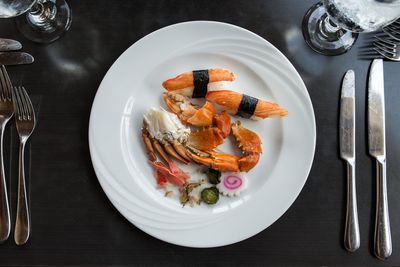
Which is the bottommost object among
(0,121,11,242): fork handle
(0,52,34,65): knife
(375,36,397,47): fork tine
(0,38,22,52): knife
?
(0,121,11,242): fork handle

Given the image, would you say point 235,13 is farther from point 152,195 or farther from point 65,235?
point 65,235

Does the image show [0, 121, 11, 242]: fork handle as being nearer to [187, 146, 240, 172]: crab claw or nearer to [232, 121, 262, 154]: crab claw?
[187, 146, 240, 172]: crab claw

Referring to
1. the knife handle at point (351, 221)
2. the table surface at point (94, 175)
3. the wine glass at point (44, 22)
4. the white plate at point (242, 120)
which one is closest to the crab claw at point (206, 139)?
the white plate at point (242, 120)

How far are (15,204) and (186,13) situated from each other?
74 cm

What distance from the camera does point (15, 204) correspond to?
3.75 ft

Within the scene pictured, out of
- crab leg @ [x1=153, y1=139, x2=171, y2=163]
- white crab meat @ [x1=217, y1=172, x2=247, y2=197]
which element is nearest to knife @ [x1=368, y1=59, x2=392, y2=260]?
white crab meat @ [x1=217, y1=172, x2=247, y2=197]

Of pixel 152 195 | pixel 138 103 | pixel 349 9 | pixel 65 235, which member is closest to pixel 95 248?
pixel 65 235

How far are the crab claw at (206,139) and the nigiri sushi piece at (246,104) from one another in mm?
83

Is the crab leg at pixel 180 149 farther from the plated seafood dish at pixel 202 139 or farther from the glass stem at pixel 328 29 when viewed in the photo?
the glass stem at pixel 328 29

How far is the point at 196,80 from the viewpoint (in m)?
1.16

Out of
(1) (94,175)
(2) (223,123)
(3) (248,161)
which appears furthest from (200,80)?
(1) (94,175)

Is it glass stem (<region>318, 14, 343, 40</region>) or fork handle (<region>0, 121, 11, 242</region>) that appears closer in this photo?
fork handle (<region>0, 121, 11, 242</region>)

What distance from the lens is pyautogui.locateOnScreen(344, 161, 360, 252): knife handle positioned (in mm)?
1148

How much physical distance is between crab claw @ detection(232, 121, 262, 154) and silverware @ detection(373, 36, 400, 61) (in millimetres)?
470
